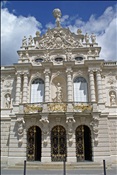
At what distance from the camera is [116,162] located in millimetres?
20062

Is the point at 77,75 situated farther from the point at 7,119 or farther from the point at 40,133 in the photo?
the point at 7,119

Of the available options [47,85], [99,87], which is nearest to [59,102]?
[47,85]

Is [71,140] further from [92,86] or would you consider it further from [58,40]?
[58,40]

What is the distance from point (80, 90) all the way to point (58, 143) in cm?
733

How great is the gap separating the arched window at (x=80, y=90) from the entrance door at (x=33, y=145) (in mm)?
6376

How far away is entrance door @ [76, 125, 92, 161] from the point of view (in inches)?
793

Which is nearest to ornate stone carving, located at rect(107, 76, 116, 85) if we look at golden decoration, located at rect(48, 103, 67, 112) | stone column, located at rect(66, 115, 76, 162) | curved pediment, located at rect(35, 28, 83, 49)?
curved pediment, located at rect(35, 28, 83, 49)

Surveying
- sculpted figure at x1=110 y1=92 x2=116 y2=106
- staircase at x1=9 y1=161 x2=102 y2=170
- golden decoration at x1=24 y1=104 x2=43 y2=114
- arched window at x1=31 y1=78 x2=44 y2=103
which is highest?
arched window at x1=31 y1=78 x2=44 y2=103

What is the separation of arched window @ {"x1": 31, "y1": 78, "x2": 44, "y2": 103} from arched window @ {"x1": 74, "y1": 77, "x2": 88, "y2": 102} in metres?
4.41

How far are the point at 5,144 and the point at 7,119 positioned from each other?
117 inches

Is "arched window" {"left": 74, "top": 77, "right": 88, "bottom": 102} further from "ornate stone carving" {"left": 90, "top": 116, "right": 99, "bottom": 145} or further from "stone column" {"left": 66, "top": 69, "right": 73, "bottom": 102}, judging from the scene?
"ornate stone carving" {"left": 90, "top": 116, "right": 99, "bottom": 145}

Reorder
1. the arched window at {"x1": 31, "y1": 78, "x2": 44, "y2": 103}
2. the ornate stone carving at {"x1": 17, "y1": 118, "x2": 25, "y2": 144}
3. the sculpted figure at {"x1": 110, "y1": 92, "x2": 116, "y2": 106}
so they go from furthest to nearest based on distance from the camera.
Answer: the arched window at {"x1": 31, "y1": 78, "x2": 44, "y2": 103}
the sculpted figure at {"x1": 110, "y1": 92, "x2": 116, "y2": 106}
the ornate stone carving at {"x1": 17, "y1": 118, "x2": 25, "y2": 144}

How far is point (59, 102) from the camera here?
2098 cm

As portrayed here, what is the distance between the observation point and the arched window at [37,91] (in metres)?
23.9
